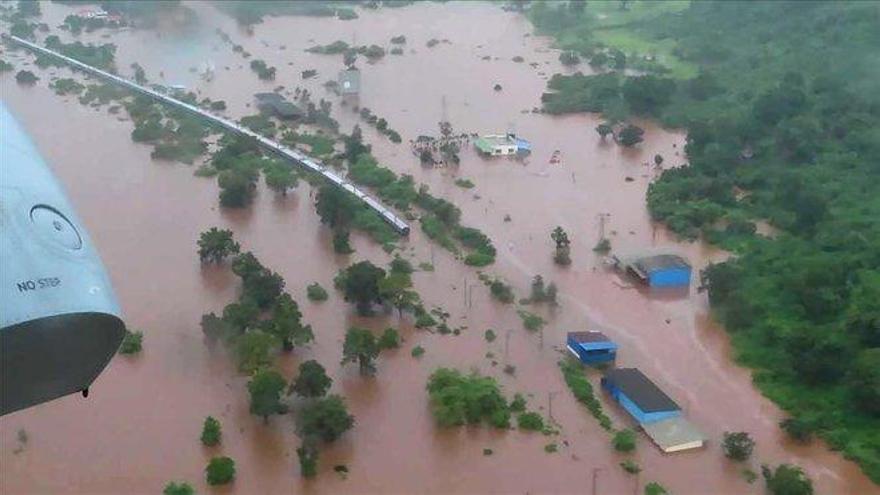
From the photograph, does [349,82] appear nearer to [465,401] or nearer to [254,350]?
[254,350]

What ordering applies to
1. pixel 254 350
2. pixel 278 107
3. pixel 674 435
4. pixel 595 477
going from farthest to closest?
pixel 278 107, pixel 254 350, pixel 674 435, pixel 595 477

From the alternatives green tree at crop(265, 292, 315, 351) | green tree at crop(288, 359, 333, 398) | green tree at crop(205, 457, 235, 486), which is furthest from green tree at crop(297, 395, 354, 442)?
green tree at crop(265, 292, 315, 351)

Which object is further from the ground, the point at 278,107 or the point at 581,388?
the point at 278,107

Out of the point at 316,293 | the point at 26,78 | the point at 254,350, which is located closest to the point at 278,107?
the point at 26,78

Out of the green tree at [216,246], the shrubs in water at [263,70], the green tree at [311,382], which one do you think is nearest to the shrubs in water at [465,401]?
the green tree at [311,382]

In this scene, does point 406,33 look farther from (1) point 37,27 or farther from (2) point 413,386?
(2) point 413,386

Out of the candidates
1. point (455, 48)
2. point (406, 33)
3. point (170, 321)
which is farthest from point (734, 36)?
point (170, 321)

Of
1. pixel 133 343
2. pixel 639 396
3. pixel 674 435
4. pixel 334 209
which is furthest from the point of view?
pixel 334 209
